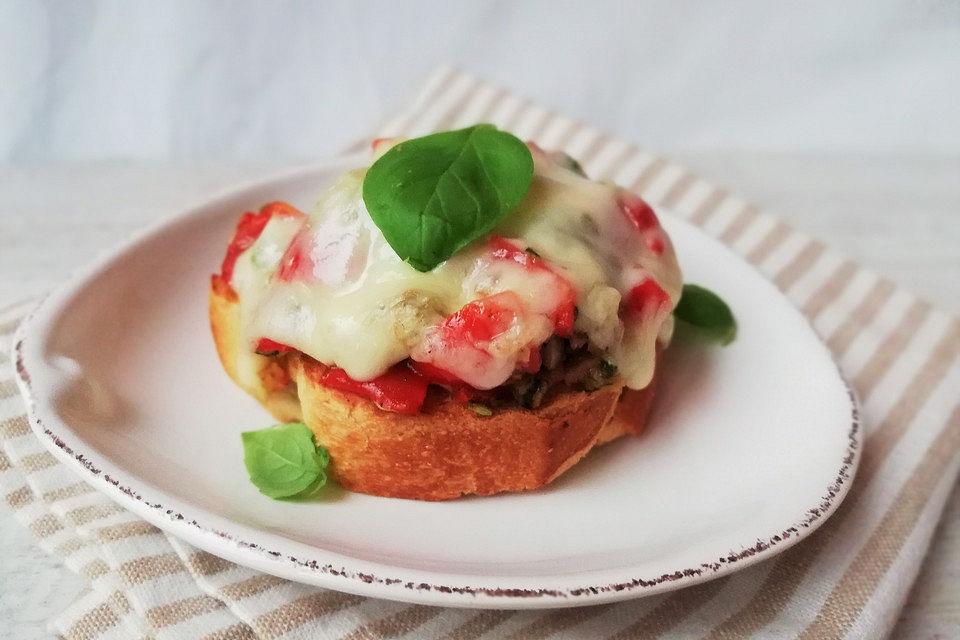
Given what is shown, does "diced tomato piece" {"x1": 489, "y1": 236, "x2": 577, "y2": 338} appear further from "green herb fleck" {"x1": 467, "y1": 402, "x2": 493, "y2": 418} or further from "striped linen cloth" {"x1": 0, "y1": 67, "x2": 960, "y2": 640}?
"striped linen cloth" {"x1": 0, "y1": 67, "x2": 960, "y2": 640}

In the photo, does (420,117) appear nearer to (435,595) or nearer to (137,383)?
(137,383)

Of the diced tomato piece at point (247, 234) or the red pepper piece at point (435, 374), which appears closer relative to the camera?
the red pepper piece at point (435, 374)

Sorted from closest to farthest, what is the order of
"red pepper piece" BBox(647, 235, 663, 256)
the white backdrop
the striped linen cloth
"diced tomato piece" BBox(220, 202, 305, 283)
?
1. the striped linen cloth
2. "red pepper piece" BBox(647, 235, 663, 256)
3. "diced tomato piece" BBox(220, 202, 305, 283)
4. the white backdrop

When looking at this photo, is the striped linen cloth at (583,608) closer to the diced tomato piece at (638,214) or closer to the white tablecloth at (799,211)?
the white tablecloth at (799,211)

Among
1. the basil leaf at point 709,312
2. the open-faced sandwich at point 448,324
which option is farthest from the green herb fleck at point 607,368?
the basil leaf at point 709,312

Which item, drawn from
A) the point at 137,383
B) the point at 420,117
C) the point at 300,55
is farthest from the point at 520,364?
the point at 300,55

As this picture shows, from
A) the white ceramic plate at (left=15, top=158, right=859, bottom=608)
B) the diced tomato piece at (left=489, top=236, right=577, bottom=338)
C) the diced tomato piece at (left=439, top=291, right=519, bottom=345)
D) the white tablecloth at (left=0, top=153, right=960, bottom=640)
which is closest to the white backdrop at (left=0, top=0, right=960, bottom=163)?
the white tablecloth at (left=0, top=153, right=960, bottom=640)
